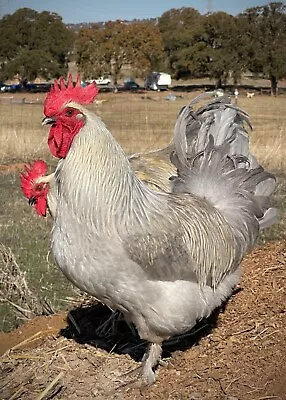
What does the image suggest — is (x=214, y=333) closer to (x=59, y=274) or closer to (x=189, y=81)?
(x=59, y=274)

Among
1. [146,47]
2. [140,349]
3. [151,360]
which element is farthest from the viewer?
[146,47]

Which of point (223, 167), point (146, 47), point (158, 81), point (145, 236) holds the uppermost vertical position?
point (146, 47)

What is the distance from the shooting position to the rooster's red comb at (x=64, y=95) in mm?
3294

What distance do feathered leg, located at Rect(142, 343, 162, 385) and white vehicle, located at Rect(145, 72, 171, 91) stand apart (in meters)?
43.2

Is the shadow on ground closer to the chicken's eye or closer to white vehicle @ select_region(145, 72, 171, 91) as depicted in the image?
the chicken's eye

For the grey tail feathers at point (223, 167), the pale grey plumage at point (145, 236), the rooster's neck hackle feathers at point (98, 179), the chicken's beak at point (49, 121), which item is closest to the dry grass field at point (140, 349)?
the pale grey plumage at point (145, 236)

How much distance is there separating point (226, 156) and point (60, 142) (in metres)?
1.56

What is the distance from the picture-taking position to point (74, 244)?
3.31m

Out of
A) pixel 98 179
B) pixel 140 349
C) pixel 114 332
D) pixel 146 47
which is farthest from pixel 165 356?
pixel 146 47

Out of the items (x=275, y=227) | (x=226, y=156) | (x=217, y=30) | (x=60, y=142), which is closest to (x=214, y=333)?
(x=226, y=156)

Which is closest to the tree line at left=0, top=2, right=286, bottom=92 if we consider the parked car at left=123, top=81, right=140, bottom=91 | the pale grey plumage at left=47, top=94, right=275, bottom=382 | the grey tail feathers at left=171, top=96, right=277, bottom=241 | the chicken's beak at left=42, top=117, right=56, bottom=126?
the parked car at left=123, top=81, right=140, bottom=91

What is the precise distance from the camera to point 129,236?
3361 mm

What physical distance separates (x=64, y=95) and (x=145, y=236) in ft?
3.16

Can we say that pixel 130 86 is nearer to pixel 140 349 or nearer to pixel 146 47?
pixel 146 47
